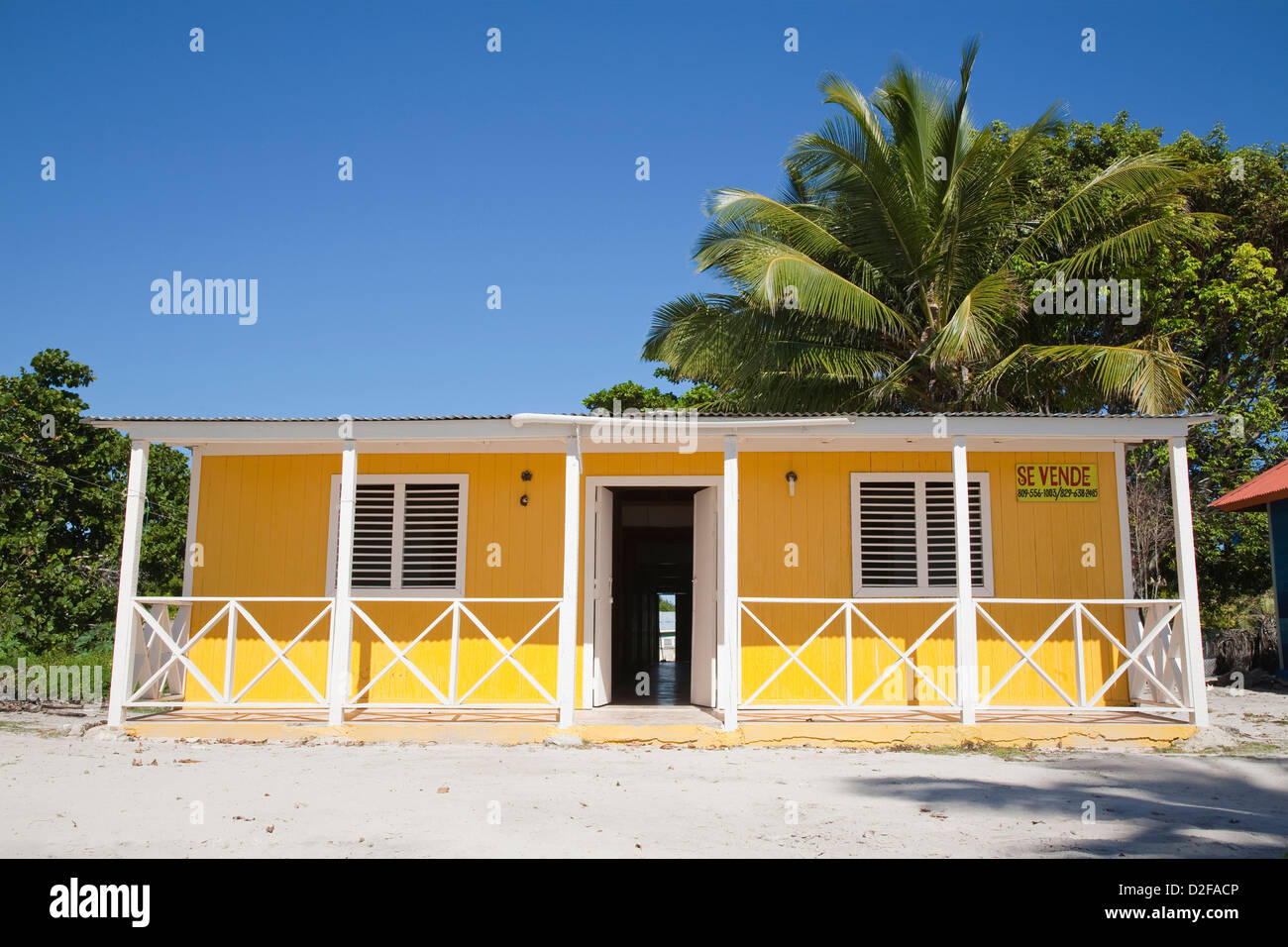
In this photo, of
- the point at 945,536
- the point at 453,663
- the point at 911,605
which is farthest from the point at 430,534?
the point at 945,536

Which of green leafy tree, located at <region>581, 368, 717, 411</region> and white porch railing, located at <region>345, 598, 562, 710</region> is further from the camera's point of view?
green leafy tree, located at <region>581, 368, 717, 411</region>

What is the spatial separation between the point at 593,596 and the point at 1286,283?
15.6 m

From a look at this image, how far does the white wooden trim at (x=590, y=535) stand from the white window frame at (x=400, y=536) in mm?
1217

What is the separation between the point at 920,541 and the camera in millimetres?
9773

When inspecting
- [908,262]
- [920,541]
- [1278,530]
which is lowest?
[920,541]

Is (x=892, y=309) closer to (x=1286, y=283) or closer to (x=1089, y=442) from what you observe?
(x=1089, y=442)

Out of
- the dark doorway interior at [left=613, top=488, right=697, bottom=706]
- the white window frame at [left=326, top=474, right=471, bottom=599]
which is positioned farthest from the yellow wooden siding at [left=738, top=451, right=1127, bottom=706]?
the white window frame at [left=326, top=474, right=471, bottom=599]

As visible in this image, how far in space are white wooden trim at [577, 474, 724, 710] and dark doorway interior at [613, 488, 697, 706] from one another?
2.71 feet

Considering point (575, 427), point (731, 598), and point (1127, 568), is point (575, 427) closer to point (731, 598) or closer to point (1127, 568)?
point (731, 598)

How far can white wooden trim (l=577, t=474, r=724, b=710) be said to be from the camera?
9.62 meters

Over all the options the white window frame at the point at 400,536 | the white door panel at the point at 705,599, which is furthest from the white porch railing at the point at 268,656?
the white door panel at the point at 705,599

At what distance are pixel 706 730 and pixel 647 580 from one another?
8.54m

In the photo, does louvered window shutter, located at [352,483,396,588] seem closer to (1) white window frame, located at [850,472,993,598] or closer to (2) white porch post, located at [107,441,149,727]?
(2) white porch post, located at [107,441,149,727]

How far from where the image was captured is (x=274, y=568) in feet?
32.7
